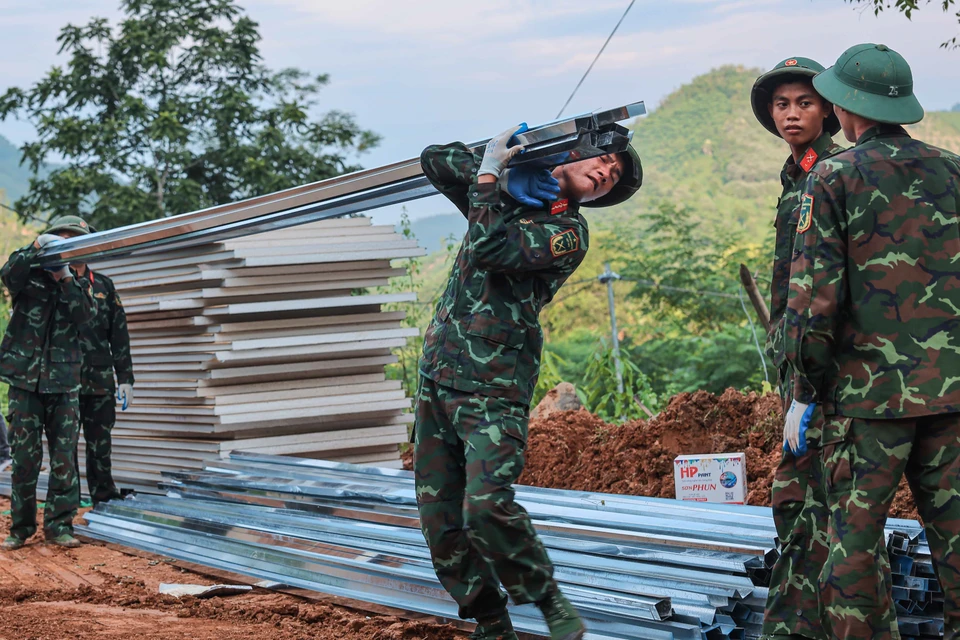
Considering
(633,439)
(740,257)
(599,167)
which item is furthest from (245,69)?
(599,167)

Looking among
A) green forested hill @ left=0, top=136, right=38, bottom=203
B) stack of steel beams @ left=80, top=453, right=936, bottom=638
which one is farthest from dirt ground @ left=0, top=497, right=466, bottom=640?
green forested hill @ left=0, top=136, right=38, bottom=203

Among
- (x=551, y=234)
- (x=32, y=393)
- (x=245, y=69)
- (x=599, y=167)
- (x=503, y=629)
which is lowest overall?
(x=503, y=629)

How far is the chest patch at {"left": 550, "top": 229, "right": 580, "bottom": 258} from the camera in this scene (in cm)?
369

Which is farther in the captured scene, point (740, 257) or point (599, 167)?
point (740, 257)

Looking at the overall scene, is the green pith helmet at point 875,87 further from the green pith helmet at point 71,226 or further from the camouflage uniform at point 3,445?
the camouflage uniform at point 3,445

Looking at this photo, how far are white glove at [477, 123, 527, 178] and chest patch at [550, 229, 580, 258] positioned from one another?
324mm

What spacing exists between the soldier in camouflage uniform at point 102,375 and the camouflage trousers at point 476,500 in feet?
16.6

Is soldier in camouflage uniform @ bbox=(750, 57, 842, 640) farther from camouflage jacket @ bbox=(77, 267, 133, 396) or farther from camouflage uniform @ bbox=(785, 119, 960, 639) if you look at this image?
camouflage jacket @ bbox=(77, 267, 133, 396)

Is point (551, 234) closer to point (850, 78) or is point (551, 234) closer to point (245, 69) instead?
point (850, 78)

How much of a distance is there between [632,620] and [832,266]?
1.62 meters

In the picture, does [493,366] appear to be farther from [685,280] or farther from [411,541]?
[685,280]

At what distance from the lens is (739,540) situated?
4387 mm

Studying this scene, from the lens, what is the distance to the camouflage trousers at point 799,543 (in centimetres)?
354

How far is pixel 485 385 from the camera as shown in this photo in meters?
3.74
